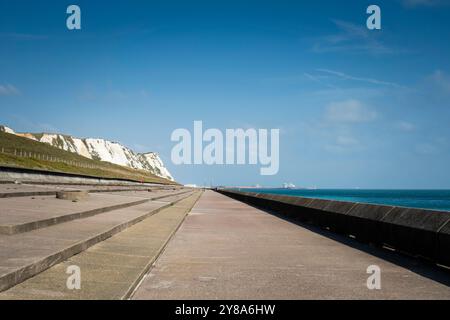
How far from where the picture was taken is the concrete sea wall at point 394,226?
28.2 ft

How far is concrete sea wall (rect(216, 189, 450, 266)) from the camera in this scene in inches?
339

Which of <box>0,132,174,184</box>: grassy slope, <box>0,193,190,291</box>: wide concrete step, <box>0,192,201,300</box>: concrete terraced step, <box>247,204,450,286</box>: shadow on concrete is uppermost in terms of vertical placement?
<box>0,132,174,184</box>: grassy slope

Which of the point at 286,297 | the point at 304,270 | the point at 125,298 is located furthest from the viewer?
the point at 304,270

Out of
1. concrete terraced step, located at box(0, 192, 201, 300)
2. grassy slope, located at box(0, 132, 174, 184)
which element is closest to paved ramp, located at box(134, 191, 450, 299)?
concrete terraced step, located at box(0, 192, 201, 300)

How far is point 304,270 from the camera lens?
8.37m

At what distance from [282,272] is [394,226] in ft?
12.4

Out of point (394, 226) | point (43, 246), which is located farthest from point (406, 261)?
point (43, 246)

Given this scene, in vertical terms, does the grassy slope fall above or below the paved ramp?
above

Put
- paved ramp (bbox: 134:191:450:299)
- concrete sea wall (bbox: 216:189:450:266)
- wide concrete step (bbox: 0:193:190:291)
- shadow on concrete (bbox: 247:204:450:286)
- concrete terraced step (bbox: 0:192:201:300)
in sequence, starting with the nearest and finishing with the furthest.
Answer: concrete terraced step (bbox: 0:192:201:300)
wide concrete step (bbox: 0:193:190:291)
paved ramp (bbox: 134:191:450:299)
shadow on concrete (bbox: 247:204:450:286)
concrete sea wall (bbox: 216:189:450:266)

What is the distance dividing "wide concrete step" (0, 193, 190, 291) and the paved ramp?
4.69 ft

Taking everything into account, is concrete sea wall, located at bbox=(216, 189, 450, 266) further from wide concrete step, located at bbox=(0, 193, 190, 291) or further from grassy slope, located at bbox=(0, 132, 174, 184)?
grassy slope, located at bbox=(0, 132, 174, 184)
